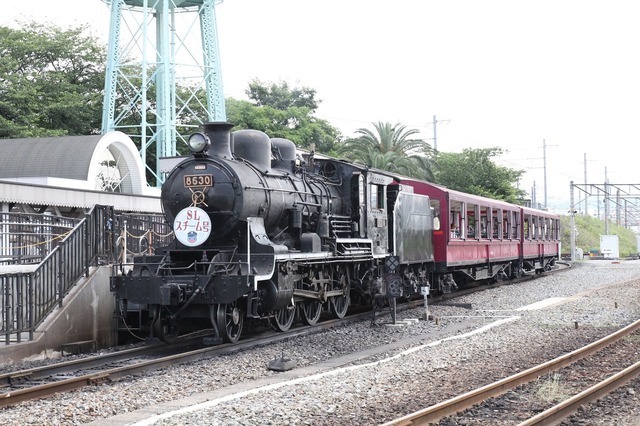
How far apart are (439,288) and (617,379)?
12.6 m

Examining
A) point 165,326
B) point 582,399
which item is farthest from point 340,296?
point 582,399

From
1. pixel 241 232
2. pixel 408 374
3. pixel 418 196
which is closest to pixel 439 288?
pixel 418 196

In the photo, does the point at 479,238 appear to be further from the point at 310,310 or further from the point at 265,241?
the point at 265,241

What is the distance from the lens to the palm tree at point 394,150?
41781mm

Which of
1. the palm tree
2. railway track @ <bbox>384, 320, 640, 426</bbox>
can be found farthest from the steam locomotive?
the palm tree

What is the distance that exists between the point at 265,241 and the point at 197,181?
5.08 ft

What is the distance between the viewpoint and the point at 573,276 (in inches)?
1254

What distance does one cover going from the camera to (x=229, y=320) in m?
12.4

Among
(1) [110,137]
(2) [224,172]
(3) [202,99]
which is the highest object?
(3) [202,99]

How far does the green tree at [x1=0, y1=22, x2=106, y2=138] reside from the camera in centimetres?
3819

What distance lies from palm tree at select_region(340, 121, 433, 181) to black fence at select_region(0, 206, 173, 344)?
25565 millimetres

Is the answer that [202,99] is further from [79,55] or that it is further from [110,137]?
[110,137]

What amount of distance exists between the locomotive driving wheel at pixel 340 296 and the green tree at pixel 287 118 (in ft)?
89.1

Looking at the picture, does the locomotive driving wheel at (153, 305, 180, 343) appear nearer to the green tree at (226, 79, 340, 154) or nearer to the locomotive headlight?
the locomotive headlight
